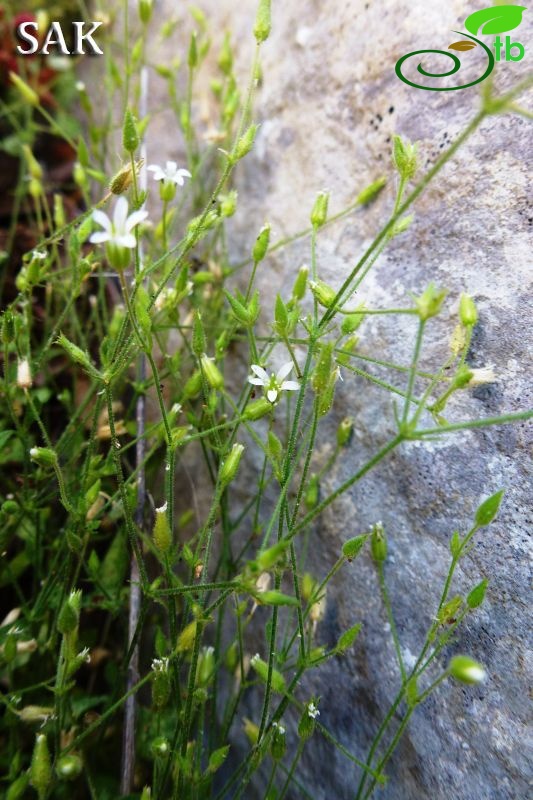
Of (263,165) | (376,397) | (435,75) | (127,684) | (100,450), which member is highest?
(435,75)

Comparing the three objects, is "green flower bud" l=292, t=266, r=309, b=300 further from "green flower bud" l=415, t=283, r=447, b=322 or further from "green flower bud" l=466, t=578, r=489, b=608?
"green flower bud" l=466, t=578, r=489, b=608

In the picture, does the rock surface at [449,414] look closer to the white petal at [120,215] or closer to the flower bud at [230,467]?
the flower bud at [230,467]

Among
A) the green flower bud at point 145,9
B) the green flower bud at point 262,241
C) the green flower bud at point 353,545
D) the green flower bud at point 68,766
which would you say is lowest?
the green flower bud at point 68,766

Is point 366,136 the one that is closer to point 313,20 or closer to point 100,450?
point 313,20

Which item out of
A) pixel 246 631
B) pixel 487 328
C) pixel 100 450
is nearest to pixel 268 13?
pixel 487 328

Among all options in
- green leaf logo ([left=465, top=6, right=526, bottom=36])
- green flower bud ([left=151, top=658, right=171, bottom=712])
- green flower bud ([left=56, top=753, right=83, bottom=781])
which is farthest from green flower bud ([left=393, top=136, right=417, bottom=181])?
green flower bud ([left=56, top=753, right=83, bottom=781])

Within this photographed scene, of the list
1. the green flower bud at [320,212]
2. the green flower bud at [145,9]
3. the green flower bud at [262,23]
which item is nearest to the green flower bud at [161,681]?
the green flower bud at [320,212]

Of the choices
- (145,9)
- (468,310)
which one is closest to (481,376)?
(468,310)

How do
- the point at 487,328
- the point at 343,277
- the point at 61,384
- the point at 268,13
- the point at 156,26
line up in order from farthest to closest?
the point at 156,26 → the point at 61,384 → the point at 343,277 → the point at 268,13 → the point at 487,328
